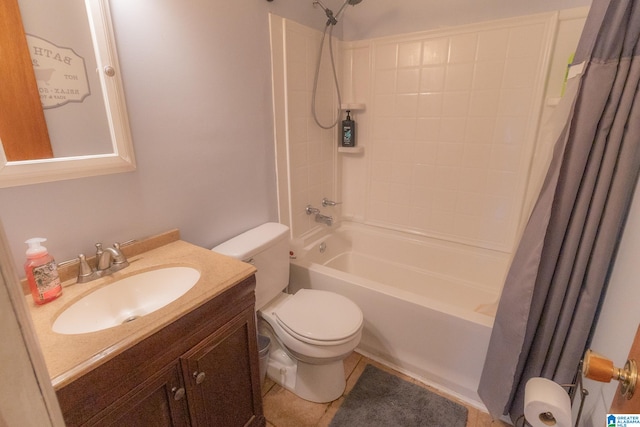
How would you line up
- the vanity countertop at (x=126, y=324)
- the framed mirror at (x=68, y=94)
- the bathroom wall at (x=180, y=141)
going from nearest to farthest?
the vanity countertop at (x=126, y=324) → the framed mirror at (x=68, y=94) → the bathroom wall at (x=180, y=141)

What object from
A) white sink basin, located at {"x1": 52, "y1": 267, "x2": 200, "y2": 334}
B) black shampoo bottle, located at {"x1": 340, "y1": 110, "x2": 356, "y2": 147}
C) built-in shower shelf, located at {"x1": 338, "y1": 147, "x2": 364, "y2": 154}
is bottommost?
white sink basin, located at {"x1": 52, "y1": 267, "x2": 200, "y2": 334}

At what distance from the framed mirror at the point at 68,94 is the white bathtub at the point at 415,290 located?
3.98 feet

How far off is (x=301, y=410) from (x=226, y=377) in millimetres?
618

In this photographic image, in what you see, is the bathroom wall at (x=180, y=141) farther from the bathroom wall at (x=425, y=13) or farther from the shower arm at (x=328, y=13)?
the bathroom wall at (x=425, y=13)

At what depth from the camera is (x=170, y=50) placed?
1264 millimetres

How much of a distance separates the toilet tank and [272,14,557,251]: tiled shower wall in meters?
0.34

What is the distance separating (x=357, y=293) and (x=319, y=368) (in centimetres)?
44

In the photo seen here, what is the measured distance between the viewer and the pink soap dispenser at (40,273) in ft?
3.03

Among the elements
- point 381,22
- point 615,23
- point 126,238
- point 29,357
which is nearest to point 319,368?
point 126,238

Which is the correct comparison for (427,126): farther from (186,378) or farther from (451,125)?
(186,378)

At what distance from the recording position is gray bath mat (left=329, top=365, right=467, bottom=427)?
4.89 feet

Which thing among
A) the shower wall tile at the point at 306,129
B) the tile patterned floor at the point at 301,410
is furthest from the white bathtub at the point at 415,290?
the shower wall tile at the point at 306,129

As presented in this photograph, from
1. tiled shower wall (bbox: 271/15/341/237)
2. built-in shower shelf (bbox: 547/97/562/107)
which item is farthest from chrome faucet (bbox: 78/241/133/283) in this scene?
built-in shower shelf (bbox: 547/97/562/107)

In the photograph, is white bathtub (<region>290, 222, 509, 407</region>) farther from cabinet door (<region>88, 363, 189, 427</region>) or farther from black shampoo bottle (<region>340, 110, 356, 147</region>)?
cabinet door (<region>88, 363, 189, 427</region>)
